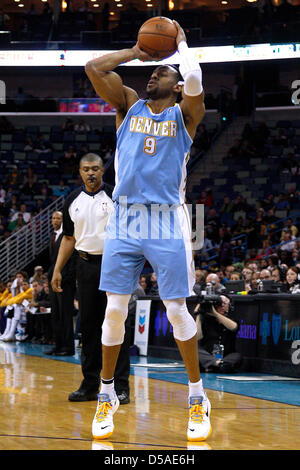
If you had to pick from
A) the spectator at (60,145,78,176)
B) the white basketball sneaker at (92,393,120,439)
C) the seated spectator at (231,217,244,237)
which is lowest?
the white basketball sneaker at (92,393,120,439)

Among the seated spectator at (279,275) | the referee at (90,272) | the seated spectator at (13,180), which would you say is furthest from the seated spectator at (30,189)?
the referee at (90,272)

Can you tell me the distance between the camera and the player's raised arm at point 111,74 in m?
4.35

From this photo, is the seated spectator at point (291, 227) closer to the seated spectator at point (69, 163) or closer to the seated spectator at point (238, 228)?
the seated spectator at point (238, 228)

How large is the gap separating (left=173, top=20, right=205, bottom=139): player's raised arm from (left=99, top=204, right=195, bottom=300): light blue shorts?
0.54 meters

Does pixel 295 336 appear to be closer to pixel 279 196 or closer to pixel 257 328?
pixel 257 328

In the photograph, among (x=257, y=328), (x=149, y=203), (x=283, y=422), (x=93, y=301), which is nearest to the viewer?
(x=149, y=203)

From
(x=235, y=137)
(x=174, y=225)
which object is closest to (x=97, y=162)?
(x=174, y=225)

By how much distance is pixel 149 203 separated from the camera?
4289 mm

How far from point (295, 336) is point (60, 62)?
65.1 ft

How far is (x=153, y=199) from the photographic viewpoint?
427cm

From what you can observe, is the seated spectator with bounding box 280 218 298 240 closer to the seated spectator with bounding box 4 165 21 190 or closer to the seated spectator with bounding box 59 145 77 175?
the seated spectator with bounding box 59 145 77 175

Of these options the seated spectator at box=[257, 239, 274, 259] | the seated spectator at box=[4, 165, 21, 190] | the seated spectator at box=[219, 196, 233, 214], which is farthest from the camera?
the seated spectator at box=[4, 165, 21, 190]

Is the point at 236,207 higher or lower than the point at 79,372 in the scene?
higher

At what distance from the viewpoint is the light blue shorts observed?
426 centimetres
